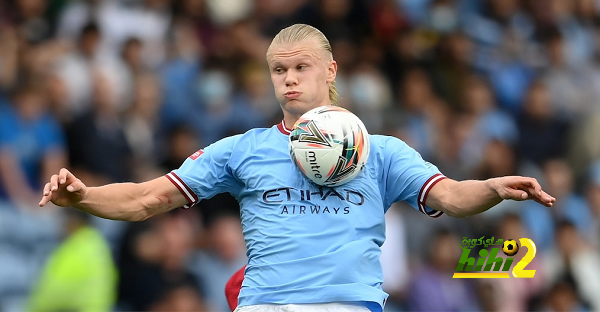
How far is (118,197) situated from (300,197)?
99cm

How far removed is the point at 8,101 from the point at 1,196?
107 cm

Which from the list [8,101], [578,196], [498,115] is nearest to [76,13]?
[8,101]

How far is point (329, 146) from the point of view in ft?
17.3

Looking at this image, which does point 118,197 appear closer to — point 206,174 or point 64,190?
point 64,190

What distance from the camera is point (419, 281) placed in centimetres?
1152

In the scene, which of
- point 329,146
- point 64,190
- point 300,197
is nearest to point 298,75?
point 329,146

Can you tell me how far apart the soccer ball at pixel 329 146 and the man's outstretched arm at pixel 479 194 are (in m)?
0.45

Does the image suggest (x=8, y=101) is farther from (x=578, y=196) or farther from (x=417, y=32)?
(x=578, y=196)

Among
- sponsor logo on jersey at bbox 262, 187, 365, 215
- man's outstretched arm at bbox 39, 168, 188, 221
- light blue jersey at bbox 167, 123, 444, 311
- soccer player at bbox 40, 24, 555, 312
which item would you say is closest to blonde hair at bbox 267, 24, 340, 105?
soccer player at bbox 40, 24, 555, 312

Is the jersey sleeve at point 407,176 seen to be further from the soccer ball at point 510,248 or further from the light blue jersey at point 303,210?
the soccer ball at point 510,248

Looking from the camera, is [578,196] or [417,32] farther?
[417,32]

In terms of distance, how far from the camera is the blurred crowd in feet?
35.1

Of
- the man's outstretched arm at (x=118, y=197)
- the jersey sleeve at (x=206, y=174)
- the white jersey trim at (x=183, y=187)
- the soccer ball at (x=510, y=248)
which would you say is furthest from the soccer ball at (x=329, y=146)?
the soccer ball at (x=510, y=248)

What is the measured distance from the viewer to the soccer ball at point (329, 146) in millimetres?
5262
